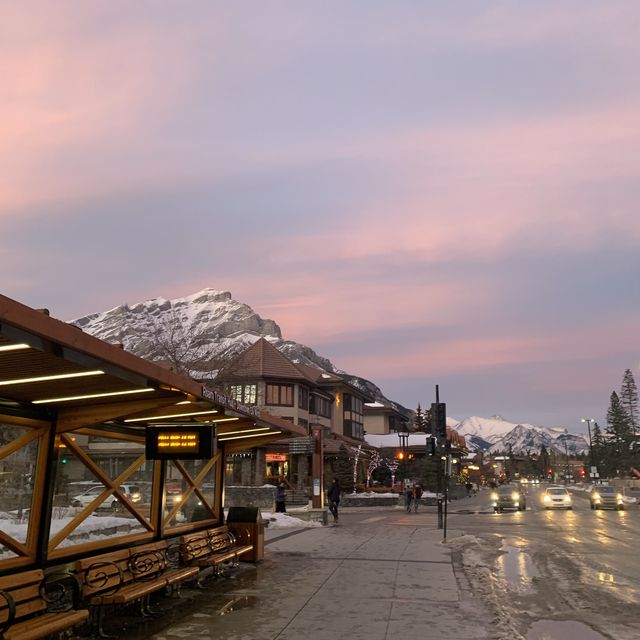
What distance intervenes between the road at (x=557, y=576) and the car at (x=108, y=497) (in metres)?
6.19

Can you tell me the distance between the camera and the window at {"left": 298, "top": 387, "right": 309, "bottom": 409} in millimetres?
54219

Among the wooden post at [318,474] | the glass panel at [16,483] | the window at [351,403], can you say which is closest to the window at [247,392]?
the window at [351,403]

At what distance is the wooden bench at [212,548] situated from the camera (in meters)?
11.6

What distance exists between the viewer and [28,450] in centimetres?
852

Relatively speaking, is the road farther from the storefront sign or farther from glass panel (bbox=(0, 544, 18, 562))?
the storefront sign

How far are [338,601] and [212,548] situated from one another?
11.9 feet

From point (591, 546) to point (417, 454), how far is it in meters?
49.0

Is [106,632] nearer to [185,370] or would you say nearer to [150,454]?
[150,454]

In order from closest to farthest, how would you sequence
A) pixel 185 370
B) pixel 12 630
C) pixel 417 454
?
1. pixel 12 630
2. pixel 185 370
3. pixel 417 454

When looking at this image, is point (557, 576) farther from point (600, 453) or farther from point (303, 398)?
point (600, 453)

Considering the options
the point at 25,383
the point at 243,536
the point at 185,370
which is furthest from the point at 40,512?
the point at 185,370


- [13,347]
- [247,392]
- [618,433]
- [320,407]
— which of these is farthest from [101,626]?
[618,433]

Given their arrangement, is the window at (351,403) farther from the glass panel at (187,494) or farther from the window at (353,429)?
the glass panel at (187,494)

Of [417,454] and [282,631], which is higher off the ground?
[417,454]
